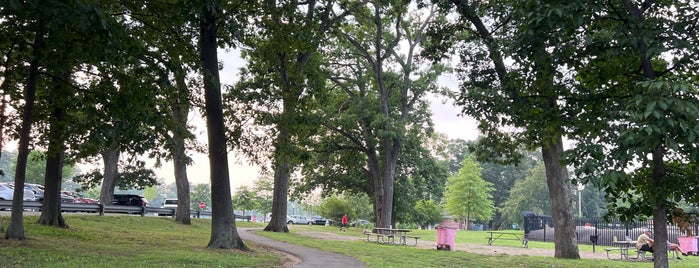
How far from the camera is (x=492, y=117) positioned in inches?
568

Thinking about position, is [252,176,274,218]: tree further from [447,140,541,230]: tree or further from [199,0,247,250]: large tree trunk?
[199,0,247,250]: large tree trunk

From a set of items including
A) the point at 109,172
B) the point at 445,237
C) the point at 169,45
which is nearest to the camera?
the point at 169,45

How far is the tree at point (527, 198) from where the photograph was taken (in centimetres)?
8700

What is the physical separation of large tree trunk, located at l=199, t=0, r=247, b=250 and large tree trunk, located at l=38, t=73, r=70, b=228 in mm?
Result: 3868

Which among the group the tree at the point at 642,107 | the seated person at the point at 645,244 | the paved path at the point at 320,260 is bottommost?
the paved path at the point at 320,260

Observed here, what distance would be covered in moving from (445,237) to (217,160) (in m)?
9.47

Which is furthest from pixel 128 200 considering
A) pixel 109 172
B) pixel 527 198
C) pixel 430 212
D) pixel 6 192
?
pixel 527 198

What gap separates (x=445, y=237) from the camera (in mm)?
22016

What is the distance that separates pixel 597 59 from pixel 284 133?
37.6 ft

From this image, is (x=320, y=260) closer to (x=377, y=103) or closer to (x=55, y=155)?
(x=55, y=155)

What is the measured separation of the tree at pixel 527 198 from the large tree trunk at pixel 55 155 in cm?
7473

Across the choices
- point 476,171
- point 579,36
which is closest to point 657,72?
point 579,36

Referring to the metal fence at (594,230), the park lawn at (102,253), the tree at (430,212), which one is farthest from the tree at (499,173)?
the park lawn at (102,253)

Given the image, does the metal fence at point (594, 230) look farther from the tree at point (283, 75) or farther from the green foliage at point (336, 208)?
the green foliage at point (336, 208)
